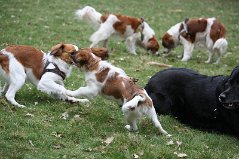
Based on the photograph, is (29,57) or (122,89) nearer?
(122,89)

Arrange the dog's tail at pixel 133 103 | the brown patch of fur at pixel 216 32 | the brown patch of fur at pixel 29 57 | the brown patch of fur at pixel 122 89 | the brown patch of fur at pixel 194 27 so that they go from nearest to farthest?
the dog's tail at pixel 133 103, the brown patch of fur at pixel 122 89, the brown patch of fur at pixel 29 57, the brown patch of fur at pixel 216 32, the brown patch of fur at pixel 194 27

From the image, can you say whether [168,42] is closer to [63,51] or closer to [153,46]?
[153,46]

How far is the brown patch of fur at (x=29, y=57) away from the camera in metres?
7.82

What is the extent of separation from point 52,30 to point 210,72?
5.77 meters

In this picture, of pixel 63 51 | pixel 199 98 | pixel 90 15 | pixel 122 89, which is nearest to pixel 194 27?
pixel 90 15

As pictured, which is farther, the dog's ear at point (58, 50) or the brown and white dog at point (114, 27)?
the brown and white dog at point (114, 27)

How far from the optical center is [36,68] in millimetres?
8008

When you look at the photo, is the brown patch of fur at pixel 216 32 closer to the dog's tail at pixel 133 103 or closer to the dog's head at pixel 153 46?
the dog's head at pixel 153 46

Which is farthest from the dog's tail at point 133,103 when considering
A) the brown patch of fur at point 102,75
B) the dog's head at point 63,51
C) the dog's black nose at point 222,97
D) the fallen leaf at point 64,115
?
the dog's head at point 63,51

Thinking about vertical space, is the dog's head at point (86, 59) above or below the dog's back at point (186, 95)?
above

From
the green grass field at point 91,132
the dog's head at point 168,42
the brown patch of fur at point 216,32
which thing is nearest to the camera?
the green grass field at point 91,132

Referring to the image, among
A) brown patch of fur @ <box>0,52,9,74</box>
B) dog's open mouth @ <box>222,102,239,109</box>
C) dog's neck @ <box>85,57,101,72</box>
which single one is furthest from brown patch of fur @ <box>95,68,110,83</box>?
dog's open mouth @ <box>222,102,239,109</box>

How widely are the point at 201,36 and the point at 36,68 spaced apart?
23.8ft

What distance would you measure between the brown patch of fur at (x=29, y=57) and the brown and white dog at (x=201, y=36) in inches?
268
